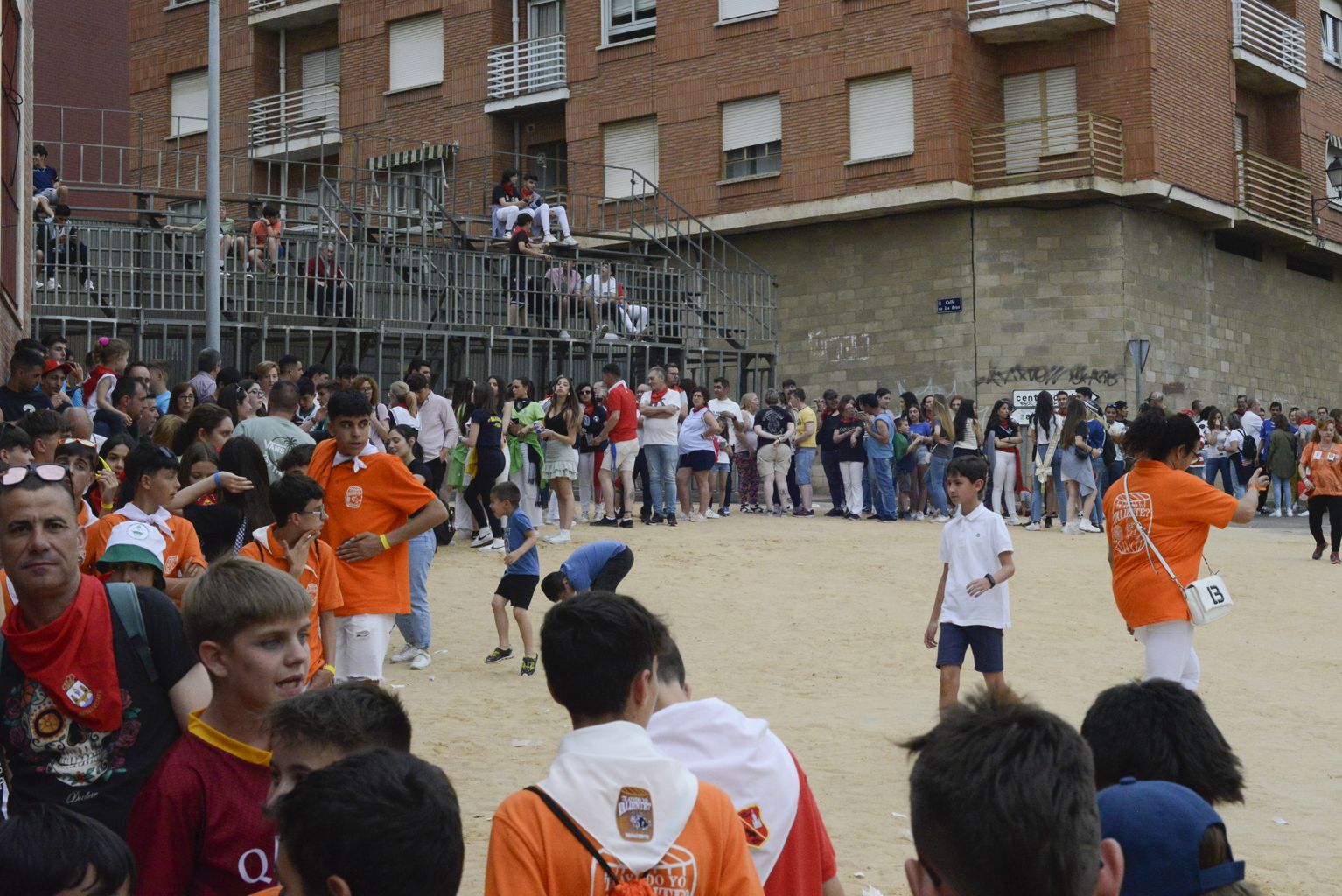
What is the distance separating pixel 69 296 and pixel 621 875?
61.4 ft

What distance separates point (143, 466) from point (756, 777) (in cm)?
390

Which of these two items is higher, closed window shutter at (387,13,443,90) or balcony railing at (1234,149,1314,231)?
closed window shutter at (387,13,443,90)

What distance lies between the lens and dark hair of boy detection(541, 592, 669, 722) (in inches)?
126

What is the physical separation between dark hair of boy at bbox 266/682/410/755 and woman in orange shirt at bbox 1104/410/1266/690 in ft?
17.4

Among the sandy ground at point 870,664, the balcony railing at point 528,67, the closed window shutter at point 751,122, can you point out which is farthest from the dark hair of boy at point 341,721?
the balcony railing at point 528,67

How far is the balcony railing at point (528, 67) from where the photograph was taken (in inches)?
1291

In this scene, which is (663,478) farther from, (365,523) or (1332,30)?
(1332,30)

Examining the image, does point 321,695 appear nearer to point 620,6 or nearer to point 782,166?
point 782,166

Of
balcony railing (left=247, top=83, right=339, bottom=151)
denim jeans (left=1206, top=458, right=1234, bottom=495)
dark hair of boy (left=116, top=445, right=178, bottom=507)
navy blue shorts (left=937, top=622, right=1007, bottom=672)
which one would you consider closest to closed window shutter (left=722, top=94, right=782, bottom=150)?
balcony railing (left=247, top=83, right=339, bottom=151)

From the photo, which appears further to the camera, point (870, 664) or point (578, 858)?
point (870, 664)

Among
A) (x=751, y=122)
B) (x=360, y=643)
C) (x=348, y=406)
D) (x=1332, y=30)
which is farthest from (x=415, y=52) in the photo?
(x=360, y=643)

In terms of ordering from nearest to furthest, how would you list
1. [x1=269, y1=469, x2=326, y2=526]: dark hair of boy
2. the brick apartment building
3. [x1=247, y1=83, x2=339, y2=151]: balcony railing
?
[x1=269, y1=469, x2=326, y2=526]: dark hair of boy → the brick apartment building → [x1=247, y1=83, x2=339, y2=151]: balcony railing

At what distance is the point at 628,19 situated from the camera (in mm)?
32219

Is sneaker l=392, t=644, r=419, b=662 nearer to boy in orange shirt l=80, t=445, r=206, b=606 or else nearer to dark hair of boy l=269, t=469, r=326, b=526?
dark hair of boy l=269, t=469, r=326, b=526
